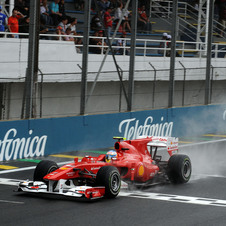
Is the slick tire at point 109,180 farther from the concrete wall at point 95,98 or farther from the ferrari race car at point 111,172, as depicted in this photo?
the concrete wall at point 95,98

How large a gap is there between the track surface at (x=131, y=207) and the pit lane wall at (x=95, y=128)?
2.64 metres

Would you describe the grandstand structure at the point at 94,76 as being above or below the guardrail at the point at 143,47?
below

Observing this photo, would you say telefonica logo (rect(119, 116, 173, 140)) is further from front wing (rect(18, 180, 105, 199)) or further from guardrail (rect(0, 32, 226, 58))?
front wing (rect(18, 180, 105, 199))

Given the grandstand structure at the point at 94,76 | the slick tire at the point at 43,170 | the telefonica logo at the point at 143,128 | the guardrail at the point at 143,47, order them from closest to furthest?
the slick tire at the point at 43,170, the grandstand structure at the point at 94,76, the telefonica logo at the point at 143,128, the guardrail at the point at 143,47

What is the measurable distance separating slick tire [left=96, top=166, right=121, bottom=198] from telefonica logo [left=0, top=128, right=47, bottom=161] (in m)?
5.47

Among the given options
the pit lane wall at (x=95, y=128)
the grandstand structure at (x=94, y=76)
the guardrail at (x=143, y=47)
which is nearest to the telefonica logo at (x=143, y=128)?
the pit lane wall at (x=95, y=128)

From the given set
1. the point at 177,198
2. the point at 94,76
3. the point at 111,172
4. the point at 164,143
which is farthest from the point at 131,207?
the point at 94,76

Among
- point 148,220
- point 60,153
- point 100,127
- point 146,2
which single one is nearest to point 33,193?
point 148,220

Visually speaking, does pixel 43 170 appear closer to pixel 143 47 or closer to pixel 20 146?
pixel 20 146

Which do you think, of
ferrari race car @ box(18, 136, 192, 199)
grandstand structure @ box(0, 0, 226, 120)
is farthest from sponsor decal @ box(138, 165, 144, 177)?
grandstand structure @ box(0, 0, 226, 120)

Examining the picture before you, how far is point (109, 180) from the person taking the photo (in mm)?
10633

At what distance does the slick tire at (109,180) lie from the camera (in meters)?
10.7

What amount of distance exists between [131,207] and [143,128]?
10576 mm

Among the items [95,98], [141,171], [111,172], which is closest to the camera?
[111,172]
